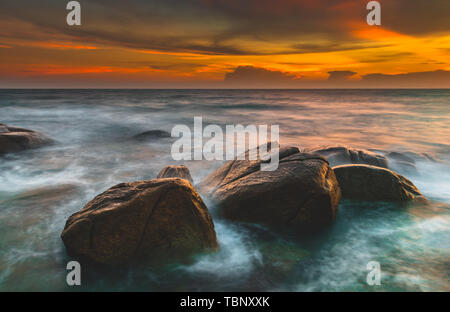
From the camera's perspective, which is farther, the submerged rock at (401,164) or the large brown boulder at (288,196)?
the submerged rock at (401,164)

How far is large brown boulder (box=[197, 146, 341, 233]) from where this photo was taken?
4.11m

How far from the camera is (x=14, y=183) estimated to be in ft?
21.6

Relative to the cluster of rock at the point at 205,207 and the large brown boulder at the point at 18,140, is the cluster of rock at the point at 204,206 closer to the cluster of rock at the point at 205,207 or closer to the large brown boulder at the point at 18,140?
the cluster of rock at the point at 205,207

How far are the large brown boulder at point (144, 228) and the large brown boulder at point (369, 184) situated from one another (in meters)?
2.99

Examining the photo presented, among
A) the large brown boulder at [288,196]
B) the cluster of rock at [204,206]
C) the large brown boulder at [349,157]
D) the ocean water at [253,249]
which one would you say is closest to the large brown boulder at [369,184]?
the cluster of rock at [204,206]

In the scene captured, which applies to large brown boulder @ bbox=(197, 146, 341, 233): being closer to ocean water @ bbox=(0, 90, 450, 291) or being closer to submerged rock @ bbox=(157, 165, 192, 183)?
ocean water @ bbox=(0, 90, 450, 291)

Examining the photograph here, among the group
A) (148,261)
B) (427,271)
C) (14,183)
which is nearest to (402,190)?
(427,271)

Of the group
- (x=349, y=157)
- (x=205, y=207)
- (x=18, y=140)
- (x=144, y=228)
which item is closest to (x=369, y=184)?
(x=349, y=157)

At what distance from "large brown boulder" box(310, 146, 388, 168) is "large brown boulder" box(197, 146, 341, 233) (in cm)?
221

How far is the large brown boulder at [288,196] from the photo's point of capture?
13.5ft

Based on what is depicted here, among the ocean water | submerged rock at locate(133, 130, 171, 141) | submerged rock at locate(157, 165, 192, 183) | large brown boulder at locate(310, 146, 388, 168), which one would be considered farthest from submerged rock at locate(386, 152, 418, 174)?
submerged rock at locate(133, 130, 171, 141)
